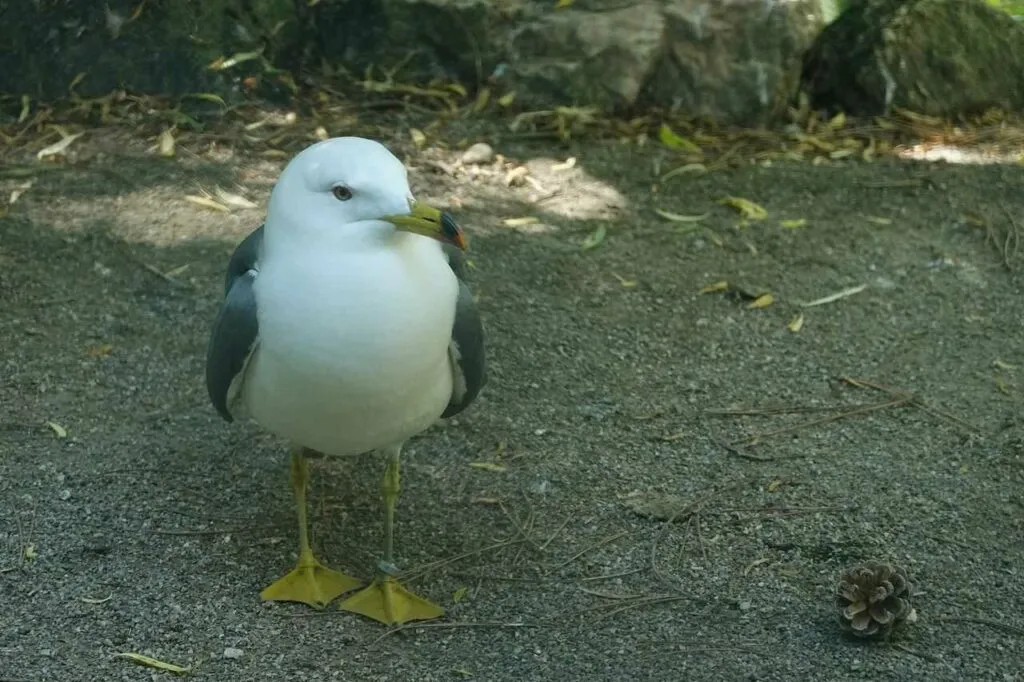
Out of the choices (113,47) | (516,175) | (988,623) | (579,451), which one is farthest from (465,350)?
(113,47)

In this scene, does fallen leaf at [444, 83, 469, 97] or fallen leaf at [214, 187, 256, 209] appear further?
fallen leaf at [444, 83, 469, 97]

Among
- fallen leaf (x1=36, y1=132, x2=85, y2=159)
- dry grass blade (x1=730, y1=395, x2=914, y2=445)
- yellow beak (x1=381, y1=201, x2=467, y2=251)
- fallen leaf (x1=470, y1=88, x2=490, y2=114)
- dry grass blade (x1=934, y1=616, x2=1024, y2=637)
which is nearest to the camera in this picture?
yellow beak (x1=381, y1=201, x2=467, y2=251)

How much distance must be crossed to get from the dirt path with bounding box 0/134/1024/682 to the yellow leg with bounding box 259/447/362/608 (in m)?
0.07

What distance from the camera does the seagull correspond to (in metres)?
3.13

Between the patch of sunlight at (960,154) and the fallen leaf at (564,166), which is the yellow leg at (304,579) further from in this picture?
the patch of sunlight at (960,154)

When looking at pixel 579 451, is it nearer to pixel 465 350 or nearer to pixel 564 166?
pixel 465 350

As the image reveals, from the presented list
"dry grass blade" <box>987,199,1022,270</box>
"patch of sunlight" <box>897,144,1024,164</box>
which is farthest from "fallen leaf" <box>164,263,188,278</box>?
"patch of sunlight" <box>897,144,1024,164</box>

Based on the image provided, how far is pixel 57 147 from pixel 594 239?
2555 mm

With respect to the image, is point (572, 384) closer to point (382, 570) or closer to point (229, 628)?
point (382, 570)

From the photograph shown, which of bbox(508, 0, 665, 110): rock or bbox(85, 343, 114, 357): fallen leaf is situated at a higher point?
bbox(508, 0, 665, 110): rock

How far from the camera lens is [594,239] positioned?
5.84m

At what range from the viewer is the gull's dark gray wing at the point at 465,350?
3588 millimetres

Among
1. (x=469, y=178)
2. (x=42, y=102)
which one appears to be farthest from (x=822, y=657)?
(x=42, y=102)

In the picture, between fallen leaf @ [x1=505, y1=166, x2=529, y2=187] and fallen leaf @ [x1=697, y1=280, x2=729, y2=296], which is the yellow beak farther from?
fallen leaf @ [x1=505, y1=166, x2=529, y2=187]
